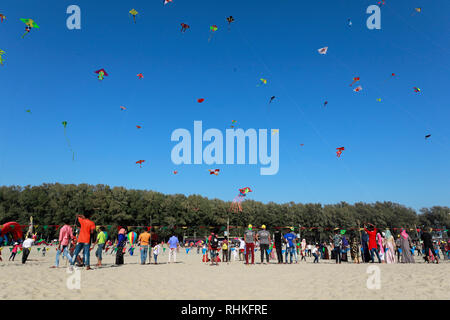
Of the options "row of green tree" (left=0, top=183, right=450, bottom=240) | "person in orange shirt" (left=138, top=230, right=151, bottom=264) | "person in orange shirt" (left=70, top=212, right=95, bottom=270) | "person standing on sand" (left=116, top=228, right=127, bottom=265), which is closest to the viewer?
"person in orange shirt" (left=70, top=212, right=95, bottom=270)

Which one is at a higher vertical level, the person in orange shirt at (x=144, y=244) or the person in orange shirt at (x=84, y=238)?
the person in orange shirt at (x=84, y=238)

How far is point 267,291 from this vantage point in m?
6.39

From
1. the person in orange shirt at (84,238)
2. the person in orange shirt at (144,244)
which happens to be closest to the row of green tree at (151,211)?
the person in orange shirt at (144,244)

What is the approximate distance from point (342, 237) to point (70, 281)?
49.4 ft

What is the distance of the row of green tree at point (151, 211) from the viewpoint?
59.8 m

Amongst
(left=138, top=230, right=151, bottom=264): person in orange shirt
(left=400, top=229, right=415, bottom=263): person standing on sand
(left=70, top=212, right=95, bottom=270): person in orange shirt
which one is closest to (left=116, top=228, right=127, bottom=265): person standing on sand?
(left=138, top=230, right=151, bottom=264): person in orange shirt

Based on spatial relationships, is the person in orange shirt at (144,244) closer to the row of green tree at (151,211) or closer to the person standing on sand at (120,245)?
the person standing on sand at (120,245)

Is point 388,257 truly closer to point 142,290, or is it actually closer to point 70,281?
point 142,290

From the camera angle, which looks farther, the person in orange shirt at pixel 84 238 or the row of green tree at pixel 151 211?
the row of green tree at pixel 151 211

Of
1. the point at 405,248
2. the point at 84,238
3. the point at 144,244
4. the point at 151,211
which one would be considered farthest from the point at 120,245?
the point at 151,211

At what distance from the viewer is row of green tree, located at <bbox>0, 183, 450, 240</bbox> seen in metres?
59.8

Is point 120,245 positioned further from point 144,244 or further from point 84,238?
point 84,238

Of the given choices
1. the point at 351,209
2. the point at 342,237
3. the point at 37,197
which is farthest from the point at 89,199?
the point at 351,209

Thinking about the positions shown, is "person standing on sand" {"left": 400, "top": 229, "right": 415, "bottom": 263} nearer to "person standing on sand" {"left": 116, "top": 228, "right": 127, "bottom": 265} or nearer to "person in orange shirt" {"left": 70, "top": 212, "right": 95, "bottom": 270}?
"person standing on sand" {"left": 116, "top": 228, "right": 127, "bottom": 265}
